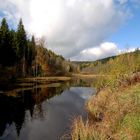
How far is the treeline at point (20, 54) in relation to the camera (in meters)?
73.2

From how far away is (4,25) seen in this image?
249 feet

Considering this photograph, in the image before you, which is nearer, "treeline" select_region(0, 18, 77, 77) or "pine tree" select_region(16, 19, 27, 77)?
"treeline" select_region(0, 18, 77, 77)

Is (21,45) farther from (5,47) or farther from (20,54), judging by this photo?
(5,47)

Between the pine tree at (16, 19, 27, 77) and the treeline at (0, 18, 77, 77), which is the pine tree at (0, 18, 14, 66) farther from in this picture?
the pine tree at (16, 19, 27, 77)

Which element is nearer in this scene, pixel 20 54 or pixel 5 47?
pixel 5 47

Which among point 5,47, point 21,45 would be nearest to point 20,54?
point 21,45

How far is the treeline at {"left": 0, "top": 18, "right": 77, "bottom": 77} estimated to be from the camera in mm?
73250

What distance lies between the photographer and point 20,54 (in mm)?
84875

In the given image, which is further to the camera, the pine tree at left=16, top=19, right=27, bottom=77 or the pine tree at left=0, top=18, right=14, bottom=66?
the pine tree at left=16, top=19, right=27, bottom=77

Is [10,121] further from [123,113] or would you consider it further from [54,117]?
[123,113]

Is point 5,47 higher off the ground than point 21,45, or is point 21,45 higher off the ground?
point 21,45

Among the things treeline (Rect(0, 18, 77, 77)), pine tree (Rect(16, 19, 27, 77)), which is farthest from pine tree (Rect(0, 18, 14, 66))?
pine tree (Rect(16, 19, 27, 77))

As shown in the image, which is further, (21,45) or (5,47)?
(21,45)

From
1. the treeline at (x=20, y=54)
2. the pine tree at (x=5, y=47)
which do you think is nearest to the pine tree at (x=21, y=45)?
the treeline at (x=20, y=54)
